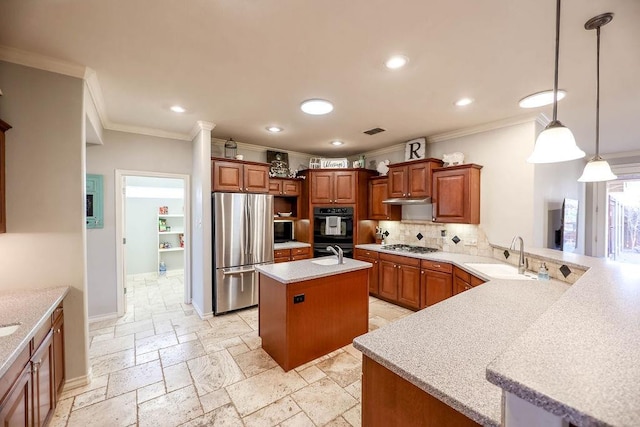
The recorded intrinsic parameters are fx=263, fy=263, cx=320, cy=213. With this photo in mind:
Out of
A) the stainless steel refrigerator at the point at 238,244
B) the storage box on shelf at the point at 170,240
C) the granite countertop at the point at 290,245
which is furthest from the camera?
the storage box on shelf at the point at 170,240

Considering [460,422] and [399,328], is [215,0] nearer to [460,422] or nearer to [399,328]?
[399,328]

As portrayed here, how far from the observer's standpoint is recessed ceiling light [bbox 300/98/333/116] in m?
2.80

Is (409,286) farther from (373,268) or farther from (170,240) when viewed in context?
(170,240)

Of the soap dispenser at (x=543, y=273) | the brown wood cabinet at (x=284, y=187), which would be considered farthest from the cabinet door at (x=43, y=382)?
the soap dispenser at (x=543, y=273)

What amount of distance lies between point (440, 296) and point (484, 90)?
244 cm

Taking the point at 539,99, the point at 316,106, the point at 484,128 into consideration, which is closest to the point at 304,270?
the point at 316,106

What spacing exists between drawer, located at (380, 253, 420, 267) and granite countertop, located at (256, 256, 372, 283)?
1.18m

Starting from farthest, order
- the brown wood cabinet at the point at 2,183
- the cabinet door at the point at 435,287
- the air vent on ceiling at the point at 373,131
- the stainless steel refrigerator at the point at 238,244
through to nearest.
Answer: the air vent on ceiling at the point at 373,131, the stainless steel refrigerator at the point at 238,244, the cabinet door at the point at 435,287, the brown wood cabinet at the point at 2,183

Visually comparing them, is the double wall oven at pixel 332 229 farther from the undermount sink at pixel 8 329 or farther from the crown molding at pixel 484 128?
the undermount sink at pixel 8 329

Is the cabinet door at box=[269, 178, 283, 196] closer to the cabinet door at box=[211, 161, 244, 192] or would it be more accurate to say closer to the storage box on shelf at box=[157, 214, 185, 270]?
the cabinet door at box=[211, 161, 244, 192]

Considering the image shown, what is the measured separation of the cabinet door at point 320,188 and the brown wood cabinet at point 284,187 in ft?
1.13

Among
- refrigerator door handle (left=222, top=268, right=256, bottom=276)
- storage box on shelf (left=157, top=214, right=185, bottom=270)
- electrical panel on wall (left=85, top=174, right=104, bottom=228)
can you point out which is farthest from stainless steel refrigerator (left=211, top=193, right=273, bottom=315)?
storage box on shelf (left=157, top=214, right=185, bottom=270)

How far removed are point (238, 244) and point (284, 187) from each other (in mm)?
A: 1473

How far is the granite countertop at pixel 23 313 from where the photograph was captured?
48.1 inches
